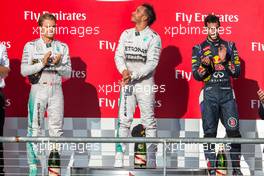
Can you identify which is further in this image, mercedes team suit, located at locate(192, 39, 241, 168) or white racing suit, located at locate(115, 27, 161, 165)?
white racing suit, located at locate(115, 27, 161, 165)

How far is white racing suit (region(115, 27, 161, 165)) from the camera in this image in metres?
9.85

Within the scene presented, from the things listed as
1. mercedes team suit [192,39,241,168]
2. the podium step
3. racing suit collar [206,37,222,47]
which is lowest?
A: the podium step

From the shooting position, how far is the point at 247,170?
1073 centimetres

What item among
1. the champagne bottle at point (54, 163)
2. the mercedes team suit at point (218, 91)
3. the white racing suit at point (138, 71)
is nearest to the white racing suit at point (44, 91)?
the champagne bottle at point (54, 163)

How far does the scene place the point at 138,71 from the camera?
32.1ft

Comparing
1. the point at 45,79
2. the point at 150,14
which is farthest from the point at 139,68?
the point at 45,79

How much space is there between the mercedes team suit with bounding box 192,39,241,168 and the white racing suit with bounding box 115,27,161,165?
49 centimetres

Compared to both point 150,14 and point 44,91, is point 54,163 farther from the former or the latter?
point 150,14

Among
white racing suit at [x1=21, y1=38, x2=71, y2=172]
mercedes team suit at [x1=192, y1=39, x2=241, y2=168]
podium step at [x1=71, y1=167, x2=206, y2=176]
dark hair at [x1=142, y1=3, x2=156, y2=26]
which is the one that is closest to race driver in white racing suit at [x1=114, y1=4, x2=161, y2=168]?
dark hair at [x1=142, y1=3, x2=156, y2=26]

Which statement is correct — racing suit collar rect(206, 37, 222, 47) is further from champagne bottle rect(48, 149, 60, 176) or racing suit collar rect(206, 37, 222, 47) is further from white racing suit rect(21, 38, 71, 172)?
champagne bottle rect(48, 149, 60, 176)

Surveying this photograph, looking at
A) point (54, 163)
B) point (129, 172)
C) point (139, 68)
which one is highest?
point (139, 68)

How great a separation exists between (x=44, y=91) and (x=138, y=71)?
107 centimetres

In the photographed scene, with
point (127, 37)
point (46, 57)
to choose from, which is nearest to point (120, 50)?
point (127, 37)

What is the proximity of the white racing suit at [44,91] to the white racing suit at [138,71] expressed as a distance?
65 cm
